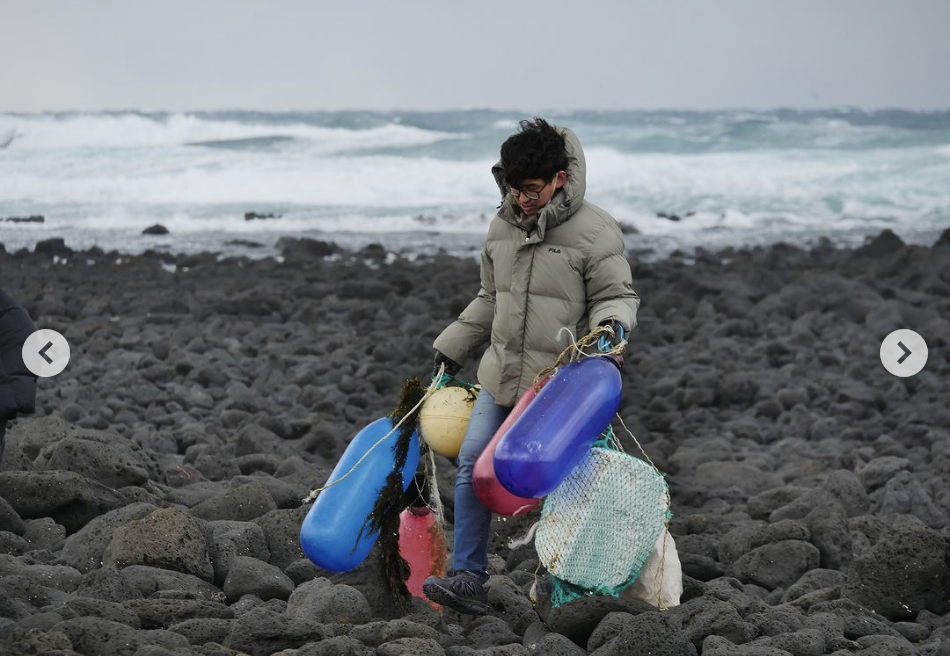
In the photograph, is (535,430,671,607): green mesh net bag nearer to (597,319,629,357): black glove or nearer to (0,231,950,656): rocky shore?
(0,231,950,656): rocky shore

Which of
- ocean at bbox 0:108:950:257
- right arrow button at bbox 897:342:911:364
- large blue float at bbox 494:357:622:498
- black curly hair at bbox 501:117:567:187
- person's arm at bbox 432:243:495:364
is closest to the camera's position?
large blue float at bbox 494:357:622:498

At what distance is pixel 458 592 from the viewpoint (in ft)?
15.6

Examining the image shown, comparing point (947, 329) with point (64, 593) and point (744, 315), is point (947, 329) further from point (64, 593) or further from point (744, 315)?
point (64, 593)

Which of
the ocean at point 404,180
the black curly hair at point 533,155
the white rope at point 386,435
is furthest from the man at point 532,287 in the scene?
the ocean at point 404,180

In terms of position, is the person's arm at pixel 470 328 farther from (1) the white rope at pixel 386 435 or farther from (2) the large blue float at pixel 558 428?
(2) the large blue float at pixel 558 428

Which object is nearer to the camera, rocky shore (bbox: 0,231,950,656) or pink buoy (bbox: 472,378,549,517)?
rocky shore (bbox: 0,231,950,656)

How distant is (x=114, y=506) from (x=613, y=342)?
2.73m

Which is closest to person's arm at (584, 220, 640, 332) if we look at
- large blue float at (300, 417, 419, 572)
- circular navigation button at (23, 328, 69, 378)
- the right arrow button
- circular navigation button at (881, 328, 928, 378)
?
large blue float at (300, 417, 419, 572)

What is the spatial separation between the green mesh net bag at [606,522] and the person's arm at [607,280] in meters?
0.53

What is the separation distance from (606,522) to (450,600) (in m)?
0.66

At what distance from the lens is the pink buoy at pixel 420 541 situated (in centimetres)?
518

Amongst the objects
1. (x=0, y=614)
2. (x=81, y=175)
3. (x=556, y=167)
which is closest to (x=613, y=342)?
(x=556, y=167)

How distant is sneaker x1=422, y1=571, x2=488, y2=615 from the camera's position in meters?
4.72

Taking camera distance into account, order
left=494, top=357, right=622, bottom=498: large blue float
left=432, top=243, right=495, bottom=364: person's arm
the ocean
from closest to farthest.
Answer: left=494, top=357, right=622, bottom=498: large blue float
left=432, top=243, right=495, bottom=364: person's arm
the ocean
